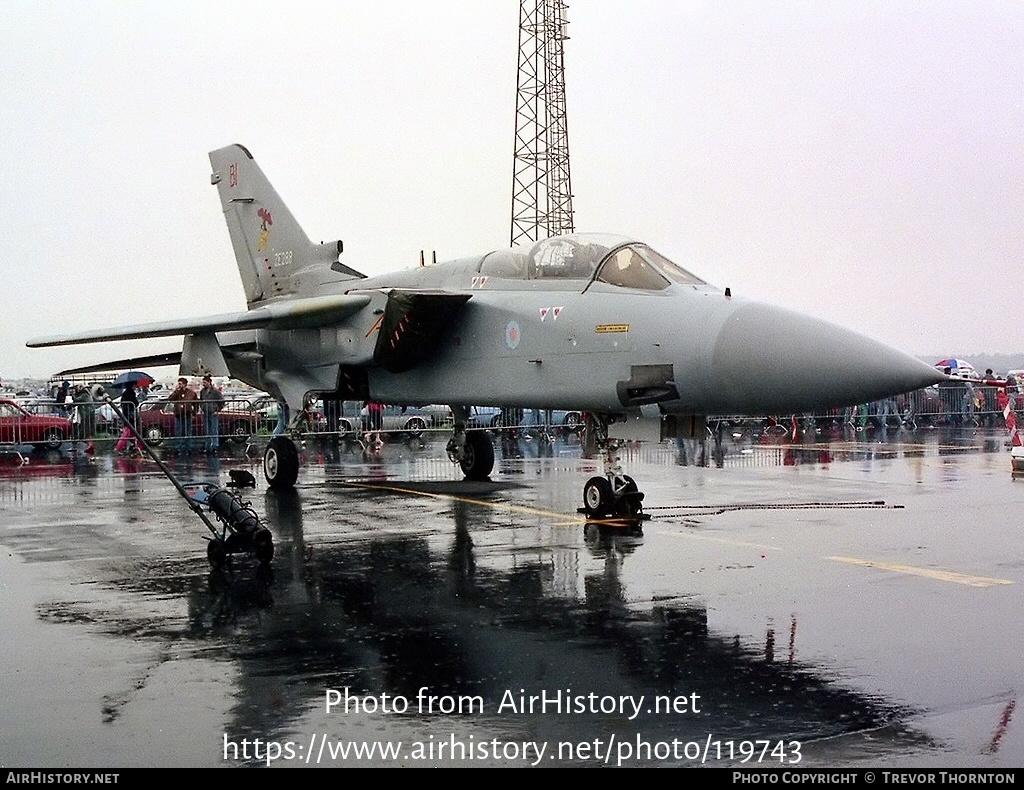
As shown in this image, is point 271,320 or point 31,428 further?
point 31,428

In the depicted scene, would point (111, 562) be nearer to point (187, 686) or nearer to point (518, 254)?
point (187, 686)

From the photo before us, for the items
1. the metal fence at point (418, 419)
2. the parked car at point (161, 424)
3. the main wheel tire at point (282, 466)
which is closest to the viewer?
the main wheel tire at point (282, 466)

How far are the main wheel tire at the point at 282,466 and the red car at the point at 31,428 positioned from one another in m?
11.2

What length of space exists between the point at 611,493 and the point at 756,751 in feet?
21.4

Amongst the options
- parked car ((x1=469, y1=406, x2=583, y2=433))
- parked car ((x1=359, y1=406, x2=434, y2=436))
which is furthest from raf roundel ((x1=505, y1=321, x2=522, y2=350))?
parked car ((x1=359, y1=406, x2=434, y2=436))

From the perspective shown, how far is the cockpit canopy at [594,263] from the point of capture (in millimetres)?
9758

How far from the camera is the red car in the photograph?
23406 millimetres

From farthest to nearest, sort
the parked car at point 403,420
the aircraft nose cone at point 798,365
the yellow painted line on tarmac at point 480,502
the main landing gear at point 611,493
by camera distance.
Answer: the parked car at point 403,420 → the yellow painted line on tarmac at point 480,502 → the main landing gear at point 611,493 → the aircraft nose cone at point 798,365

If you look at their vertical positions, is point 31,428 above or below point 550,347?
below

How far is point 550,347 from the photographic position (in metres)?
10.3

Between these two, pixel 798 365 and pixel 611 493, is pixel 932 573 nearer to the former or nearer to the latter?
pixel 798 365

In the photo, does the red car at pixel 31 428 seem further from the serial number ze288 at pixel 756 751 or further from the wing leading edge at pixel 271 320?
the serial number ze288 at pixel 756 751

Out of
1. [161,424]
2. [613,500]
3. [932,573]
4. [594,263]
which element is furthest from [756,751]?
[161,424]

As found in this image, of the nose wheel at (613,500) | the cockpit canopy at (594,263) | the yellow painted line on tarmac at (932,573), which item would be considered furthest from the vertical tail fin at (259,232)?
the yellow painted line on tarmac at (932,573)
